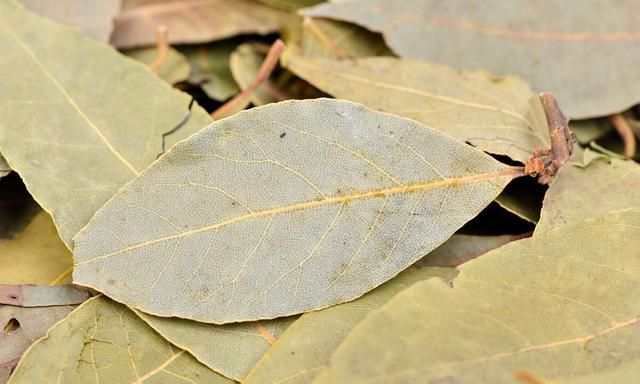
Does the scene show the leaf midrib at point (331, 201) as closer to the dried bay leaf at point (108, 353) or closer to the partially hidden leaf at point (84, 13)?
the dried bay leaf at point (108, 353)

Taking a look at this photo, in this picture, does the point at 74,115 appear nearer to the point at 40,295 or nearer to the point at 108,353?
the point at 40,295

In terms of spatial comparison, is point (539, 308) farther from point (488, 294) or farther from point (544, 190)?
point (544, 190)

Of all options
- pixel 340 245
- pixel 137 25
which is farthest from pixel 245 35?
pixel 340 245

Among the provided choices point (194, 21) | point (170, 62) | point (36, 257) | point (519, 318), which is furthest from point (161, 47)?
point (519, 318)

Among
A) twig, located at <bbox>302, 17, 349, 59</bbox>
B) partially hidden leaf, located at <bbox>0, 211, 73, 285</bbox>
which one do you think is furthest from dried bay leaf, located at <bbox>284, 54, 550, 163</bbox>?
partially hidden leaf, located at <bbox>0, 211, 73, 285</bbox>

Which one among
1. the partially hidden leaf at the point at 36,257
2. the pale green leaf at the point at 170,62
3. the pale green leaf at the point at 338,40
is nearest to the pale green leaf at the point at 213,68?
the pale green leaf at the point at 170,62

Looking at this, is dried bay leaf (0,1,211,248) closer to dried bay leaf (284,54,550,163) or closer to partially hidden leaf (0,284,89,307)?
partially hidden leaf (0,284,89,307)
